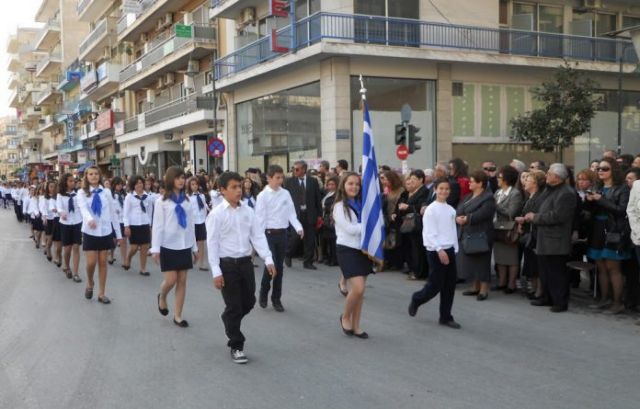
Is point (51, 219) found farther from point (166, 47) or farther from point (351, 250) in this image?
point (166, 47)

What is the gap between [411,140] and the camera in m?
15.4

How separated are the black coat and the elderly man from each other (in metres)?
5.13

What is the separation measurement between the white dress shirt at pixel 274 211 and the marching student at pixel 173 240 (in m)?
1.31

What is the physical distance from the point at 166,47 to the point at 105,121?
1506 centimetres

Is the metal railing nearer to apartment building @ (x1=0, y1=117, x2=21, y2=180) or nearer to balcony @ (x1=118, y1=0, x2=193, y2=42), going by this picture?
balcony @ (x1=118, y1=0, x2=193, y2=42)

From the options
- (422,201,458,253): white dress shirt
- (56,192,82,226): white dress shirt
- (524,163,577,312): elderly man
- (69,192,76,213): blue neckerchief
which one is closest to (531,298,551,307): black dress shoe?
(524,163,577,312): elderly man

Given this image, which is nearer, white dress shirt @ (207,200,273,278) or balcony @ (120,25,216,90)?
white dress shirt @ (207,200,273,278)

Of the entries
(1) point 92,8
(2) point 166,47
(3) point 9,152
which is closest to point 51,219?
(2) point 166,47

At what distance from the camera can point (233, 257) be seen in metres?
6.17

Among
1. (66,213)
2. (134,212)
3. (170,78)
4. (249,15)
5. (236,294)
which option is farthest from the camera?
(170,78)

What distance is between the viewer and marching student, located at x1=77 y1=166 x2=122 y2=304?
918cm

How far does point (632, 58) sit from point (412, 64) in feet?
32.6

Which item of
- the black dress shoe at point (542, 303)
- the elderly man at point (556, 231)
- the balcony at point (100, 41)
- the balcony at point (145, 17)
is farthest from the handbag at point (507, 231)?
the balcony at point (100, 41)

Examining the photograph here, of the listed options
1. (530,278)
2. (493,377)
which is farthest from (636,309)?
(493,377)
